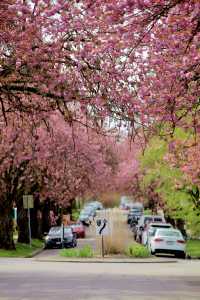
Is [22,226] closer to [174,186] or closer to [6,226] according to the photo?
[6,226]

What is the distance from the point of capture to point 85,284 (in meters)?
18.8

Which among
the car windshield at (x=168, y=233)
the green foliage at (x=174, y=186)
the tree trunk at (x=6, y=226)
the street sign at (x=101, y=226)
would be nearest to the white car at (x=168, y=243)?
the car windshield at (x=168, y=233)

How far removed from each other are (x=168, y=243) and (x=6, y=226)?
365 inches

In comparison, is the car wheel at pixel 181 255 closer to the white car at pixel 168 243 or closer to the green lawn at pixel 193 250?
the white car at pixel 168 243

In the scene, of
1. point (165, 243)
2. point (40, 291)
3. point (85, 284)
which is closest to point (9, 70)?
point (40, 291)

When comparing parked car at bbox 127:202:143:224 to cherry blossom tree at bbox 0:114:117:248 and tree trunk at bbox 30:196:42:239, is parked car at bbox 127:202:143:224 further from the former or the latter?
cherry blossom tree at bbox 0:114:117:248

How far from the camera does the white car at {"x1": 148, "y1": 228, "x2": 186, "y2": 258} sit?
34.9 m

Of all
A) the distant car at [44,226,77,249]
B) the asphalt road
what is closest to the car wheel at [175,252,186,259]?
the asphalt road

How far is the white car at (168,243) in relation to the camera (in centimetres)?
3488

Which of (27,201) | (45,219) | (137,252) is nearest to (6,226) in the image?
(27,201)

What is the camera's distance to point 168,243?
34.9 meters

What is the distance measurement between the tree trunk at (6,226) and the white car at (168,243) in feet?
27.1

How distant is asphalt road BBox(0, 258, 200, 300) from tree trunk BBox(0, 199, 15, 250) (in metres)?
12.9

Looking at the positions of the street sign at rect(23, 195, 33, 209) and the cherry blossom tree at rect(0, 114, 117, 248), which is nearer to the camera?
the cherry blossom tree at rect(0, 114, 117, 248)
